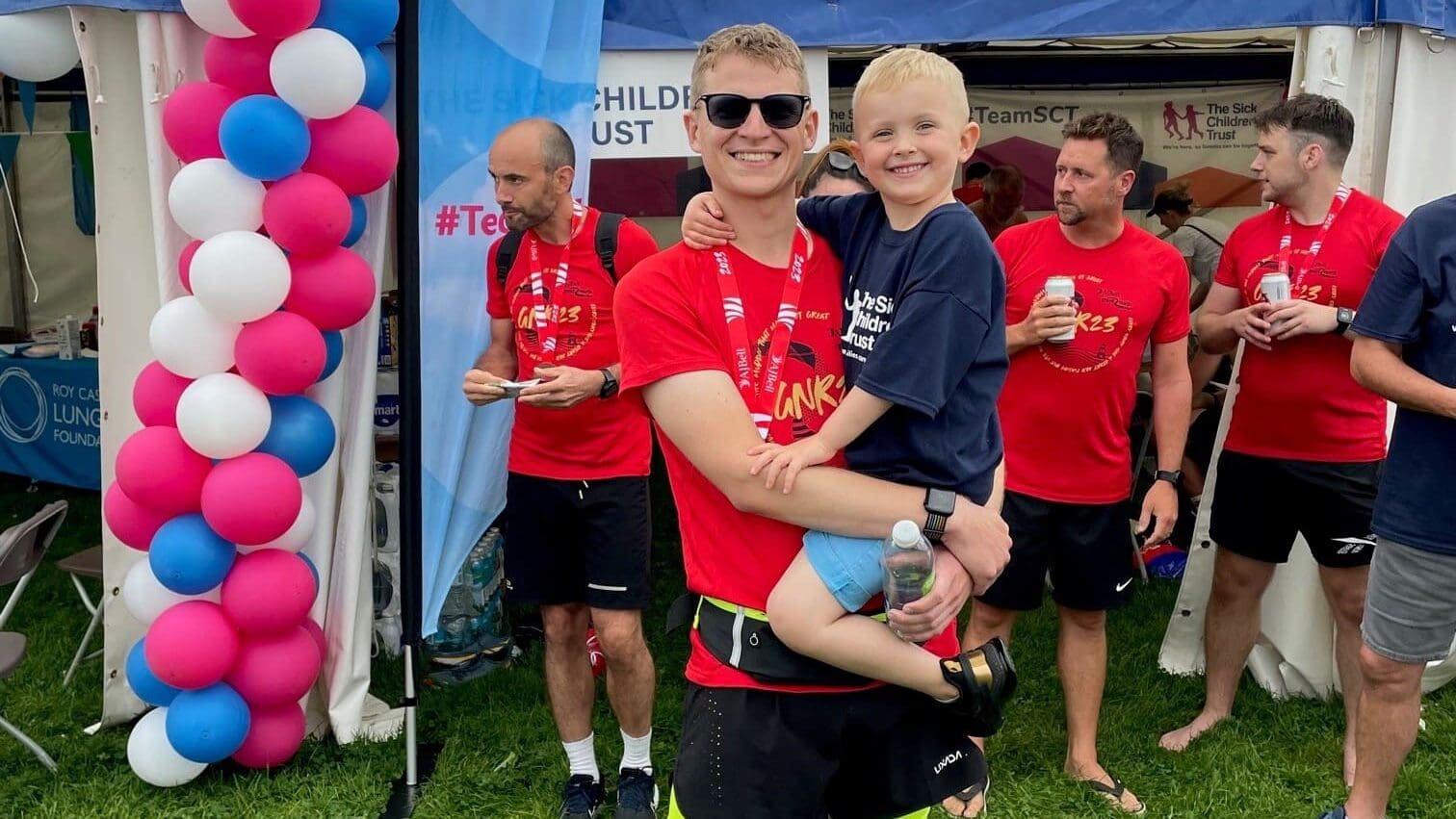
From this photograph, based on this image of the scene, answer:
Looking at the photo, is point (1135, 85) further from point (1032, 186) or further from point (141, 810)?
point (141, 810)

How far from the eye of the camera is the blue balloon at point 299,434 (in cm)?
355

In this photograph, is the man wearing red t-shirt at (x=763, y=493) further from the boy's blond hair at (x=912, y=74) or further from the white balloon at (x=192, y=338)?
the white balloon at (x=192, y=338)

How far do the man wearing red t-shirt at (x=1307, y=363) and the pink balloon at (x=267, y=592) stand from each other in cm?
293

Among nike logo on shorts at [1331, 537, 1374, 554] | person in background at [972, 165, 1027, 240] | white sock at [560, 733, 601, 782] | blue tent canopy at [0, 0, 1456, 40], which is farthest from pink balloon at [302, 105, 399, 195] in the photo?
person in background at [972, 165, 1027, 240]

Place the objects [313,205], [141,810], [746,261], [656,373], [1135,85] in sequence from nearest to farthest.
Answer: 1. [656,373]
2. [746,261]
3. [313,205]
4. [141,810]
5. [1135,85]

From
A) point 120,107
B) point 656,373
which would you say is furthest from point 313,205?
point 656,373

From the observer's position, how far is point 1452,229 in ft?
9.55

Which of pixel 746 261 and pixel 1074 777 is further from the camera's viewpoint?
pixel 1074 777

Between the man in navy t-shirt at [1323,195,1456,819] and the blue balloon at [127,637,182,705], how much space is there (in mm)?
3397

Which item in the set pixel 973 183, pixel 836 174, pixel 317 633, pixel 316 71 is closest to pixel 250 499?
pixel 317 633

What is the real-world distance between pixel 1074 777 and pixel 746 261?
2583 mm

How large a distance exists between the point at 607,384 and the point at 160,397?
1.32m

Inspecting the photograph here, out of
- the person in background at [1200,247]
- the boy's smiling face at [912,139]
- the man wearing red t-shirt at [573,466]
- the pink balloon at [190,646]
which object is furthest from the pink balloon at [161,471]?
the person in background at [1200,247]

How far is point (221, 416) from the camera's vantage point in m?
3.36
